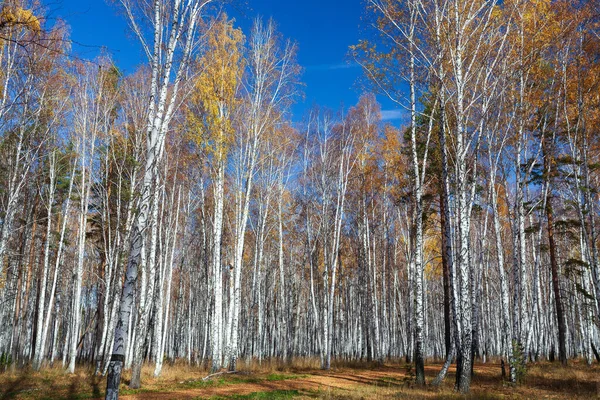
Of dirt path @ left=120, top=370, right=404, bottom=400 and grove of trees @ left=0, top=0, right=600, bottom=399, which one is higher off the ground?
grove of trees @ left=0, top=0, right=600, bottom=399

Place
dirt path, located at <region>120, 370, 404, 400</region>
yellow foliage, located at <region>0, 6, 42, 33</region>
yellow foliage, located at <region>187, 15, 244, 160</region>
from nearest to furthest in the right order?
yellow foliage, located at <region>0, 6, 42, 33</region>
dirt path, located at <region>120, 370, 404, 400</region>
yellow foliage, located at <region>187, 15, 244, 160</region>

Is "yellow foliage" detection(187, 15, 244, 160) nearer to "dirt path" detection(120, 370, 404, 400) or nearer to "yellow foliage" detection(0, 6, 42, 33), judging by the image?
"dirt path" detection(120, 370, 404, 400)

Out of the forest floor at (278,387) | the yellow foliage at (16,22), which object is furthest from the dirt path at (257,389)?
the yellow foliage at (16,22)

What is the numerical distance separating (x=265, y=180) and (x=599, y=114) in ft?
43.9

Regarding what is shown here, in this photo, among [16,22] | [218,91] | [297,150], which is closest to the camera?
[16,22]

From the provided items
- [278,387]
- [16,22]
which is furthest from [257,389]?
[16,22]

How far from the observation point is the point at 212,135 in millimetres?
14914

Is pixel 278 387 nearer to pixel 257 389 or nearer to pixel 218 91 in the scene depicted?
pixel 257 389

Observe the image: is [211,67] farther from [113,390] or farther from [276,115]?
[113,390]

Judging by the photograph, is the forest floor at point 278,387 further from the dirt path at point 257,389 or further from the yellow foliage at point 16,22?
the yellow foliage at point 16,22

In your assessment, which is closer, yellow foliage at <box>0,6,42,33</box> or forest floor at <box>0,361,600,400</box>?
yellow foliage at <box>0,6,42,33</box>

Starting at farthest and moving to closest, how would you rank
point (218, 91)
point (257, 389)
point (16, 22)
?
point (218, 91) → point (257, 389) → point (16, 22)

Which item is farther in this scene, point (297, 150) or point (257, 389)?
point (297, 150)

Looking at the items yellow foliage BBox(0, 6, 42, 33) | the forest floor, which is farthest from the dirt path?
yellow foliage BBox(0, 6, 42, 33)
